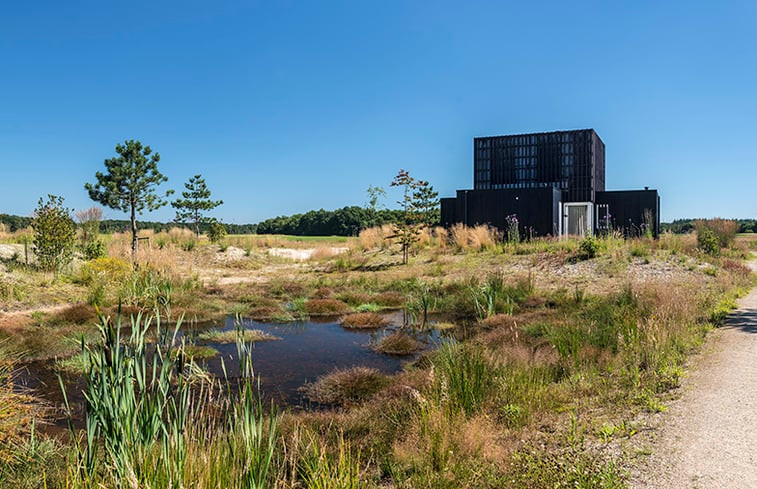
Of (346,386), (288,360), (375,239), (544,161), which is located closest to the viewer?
(346,386)

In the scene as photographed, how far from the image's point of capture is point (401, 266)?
1664cm

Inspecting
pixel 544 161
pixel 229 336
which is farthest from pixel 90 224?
pixel 544 161

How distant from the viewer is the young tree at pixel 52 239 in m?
12.1

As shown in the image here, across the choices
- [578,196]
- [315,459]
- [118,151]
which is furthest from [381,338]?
[578,196]

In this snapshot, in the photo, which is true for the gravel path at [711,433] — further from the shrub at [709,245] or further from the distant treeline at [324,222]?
the distant treeline at [324,222]

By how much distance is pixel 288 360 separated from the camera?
6.13 meters

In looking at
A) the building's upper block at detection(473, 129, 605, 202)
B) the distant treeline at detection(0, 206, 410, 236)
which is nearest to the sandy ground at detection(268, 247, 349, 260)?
the building's upper block at detection(473, 129, 605, 202)

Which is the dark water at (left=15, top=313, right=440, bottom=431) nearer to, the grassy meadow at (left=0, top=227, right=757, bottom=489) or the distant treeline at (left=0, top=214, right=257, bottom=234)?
the grassy meadow at (left=0, top=227, right=757, bottom=489)

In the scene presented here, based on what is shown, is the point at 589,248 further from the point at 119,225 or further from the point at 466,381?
the point at 119,225

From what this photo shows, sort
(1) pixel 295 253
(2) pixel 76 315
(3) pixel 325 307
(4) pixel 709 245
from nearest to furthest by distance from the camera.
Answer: (2) pixel 76 315, (3) pixel 325 307, (4) pixel 709 245, (1) pixel 295 253

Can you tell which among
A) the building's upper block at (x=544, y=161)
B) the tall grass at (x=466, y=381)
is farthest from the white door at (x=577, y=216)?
the tall grass at (x=466, y=381)

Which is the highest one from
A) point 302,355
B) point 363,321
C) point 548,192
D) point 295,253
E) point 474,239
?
point 548,192

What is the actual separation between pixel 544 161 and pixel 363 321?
129 ft

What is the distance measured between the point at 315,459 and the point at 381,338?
4.73 metres
